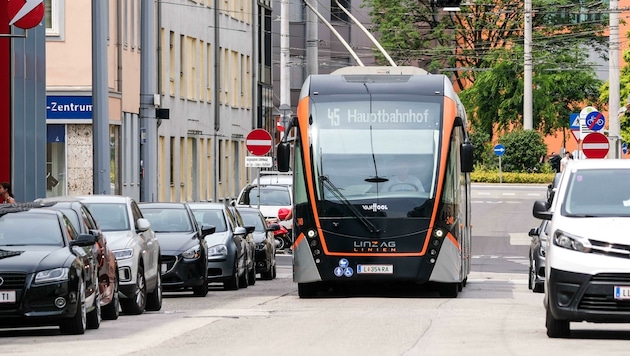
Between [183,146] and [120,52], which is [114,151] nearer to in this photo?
[120,52]

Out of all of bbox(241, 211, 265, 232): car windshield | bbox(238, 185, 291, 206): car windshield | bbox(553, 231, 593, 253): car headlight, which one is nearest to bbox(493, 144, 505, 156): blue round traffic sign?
bbox(238, 185, 291, 206): car windshield

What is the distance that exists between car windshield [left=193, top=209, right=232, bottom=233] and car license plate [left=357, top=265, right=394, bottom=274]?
6.62 metres

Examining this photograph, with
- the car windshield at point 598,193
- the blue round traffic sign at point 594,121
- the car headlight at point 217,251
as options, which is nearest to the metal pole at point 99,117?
the car headlight at point 217,251

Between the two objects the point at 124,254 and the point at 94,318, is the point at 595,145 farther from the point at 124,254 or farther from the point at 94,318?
the point at 94,318

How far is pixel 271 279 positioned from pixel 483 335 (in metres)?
19.2

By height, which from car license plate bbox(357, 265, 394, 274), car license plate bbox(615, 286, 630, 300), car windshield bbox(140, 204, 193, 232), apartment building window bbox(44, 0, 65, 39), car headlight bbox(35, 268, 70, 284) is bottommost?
car license plate bbox(357, 265, 394, 274)

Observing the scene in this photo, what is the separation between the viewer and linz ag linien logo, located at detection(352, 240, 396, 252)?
25.0m

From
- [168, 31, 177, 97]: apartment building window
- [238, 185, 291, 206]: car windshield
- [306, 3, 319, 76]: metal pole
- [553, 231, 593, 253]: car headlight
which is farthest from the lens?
[168, 31, 177, 97]: apartment building window

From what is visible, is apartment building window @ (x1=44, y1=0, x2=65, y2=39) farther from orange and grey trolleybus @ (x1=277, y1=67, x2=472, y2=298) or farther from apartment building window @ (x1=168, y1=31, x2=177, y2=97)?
orange and grey trolleybus @ (x1=277, y1=67, x2=472, y2=298)

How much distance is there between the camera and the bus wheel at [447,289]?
25969 mm

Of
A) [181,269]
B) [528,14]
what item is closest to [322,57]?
[528,14]

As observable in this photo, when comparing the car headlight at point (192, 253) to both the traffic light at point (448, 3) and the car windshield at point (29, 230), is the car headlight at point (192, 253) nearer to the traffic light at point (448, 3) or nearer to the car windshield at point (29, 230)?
the traffic light at point (448, 3)

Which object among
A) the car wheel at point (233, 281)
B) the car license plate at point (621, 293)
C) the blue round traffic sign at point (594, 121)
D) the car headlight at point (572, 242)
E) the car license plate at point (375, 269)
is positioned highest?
the blue round traffic sign at point (594, 121)

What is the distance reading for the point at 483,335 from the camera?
698 inches
